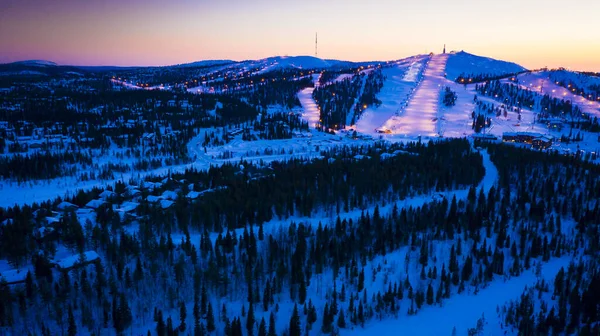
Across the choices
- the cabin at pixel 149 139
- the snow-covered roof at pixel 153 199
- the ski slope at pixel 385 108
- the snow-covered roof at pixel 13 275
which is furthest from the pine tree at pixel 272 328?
the ski slope at pixel 385 108

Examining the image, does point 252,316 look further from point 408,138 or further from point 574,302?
point 408,138

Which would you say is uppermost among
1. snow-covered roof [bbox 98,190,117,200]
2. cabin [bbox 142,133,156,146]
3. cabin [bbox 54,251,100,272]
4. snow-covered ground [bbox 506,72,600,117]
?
snow-covered ground [bbox 506,72,600,117]

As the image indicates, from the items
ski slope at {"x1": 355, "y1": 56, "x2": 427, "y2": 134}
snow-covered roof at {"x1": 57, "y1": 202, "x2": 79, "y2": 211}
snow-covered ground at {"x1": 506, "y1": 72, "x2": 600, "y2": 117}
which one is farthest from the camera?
snow-covered ground at {"x1": 506, "y1": 72, "x2": 600, "y2": 117}

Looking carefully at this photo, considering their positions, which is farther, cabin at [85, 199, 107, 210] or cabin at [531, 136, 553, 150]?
cabin at [531, 136, 553, 150]

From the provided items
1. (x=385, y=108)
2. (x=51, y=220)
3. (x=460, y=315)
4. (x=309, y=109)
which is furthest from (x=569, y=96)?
(x=51, y=220)

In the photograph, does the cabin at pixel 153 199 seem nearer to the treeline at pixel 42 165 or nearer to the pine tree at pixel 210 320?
the pine tree at pixel 210 320

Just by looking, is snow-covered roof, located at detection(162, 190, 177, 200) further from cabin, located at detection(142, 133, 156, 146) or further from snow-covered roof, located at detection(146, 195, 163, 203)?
cabin, located at detection(142, 133, 156, 146)

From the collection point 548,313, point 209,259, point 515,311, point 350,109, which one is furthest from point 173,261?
point 350,109

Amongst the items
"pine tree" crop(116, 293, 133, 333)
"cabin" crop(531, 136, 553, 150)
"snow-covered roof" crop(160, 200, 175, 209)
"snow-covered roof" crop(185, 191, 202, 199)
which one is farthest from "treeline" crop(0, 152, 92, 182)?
"cabin" crop(531, 136, 553, 150)
